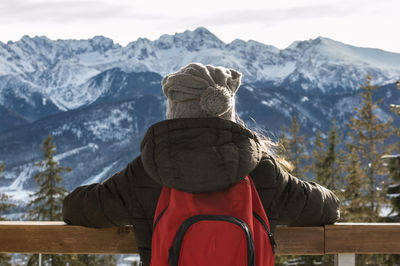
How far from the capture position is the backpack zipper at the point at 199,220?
1.38 metres

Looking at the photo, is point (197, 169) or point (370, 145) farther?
point (370, 145)

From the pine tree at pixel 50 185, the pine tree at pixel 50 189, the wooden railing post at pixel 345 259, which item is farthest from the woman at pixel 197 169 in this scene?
the pine tree at pixel 50 185

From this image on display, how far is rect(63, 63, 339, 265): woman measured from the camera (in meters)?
1.34

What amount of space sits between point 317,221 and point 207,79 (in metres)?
0.64

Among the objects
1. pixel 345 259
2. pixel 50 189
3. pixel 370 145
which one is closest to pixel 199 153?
pixel 345 259

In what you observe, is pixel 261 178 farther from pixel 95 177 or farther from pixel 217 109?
pixel 95 177

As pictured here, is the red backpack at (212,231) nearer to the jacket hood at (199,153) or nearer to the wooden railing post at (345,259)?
the jacket hood at (199,153)

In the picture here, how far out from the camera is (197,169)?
1331 millimetres

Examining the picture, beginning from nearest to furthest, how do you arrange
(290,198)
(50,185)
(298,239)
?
(290,198)
(298,239)
(50,185)

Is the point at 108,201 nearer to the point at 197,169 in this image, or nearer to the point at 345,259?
the point at 197,169

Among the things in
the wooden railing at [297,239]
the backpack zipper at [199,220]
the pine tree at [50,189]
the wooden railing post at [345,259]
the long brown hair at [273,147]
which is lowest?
the pine tree at [50,189]

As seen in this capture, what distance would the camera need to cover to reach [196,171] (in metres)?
1.33

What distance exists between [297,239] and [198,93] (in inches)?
26.8

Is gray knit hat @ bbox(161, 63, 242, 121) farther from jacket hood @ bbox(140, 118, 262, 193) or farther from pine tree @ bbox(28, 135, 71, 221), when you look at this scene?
pine tree @ bbox(28, 135, 71, 221)
